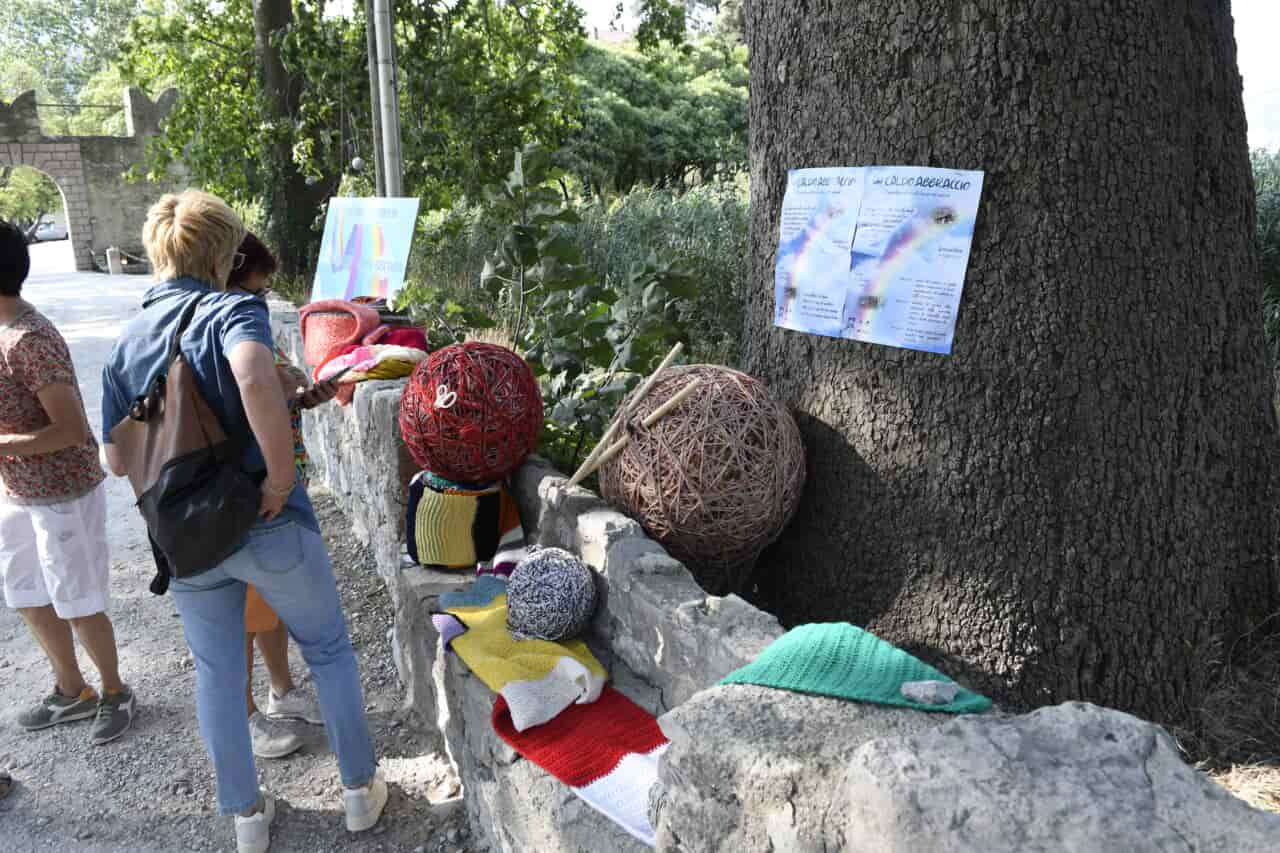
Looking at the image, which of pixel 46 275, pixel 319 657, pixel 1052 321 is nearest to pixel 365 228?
pixel 319 657

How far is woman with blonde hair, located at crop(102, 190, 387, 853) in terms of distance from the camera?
90.8 inches

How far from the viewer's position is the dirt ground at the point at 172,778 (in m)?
2.84

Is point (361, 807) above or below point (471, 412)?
below

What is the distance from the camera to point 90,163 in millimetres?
22828

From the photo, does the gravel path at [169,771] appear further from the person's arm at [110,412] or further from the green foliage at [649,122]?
the green foliage at [649,122]

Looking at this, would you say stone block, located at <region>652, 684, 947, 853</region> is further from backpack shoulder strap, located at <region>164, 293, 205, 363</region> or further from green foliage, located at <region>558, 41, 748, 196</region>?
green foliage, located at <region>558, 41, 748, 196</region>

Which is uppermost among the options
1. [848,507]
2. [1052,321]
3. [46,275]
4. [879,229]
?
[879,229]

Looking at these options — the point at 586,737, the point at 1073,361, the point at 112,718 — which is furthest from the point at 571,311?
the point at 112,718

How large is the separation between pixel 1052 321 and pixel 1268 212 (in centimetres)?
542

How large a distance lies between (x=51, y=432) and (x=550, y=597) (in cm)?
168

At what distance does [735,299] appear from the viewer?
256 inches

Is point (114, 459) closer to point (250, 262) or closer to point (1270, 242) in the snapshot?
point (250, 262)

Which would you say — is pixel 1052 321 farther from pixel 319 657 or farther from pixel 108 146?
pixel 108 146

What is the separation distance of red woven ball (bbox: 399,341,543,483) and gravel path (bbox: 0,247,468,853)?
0.98 m
